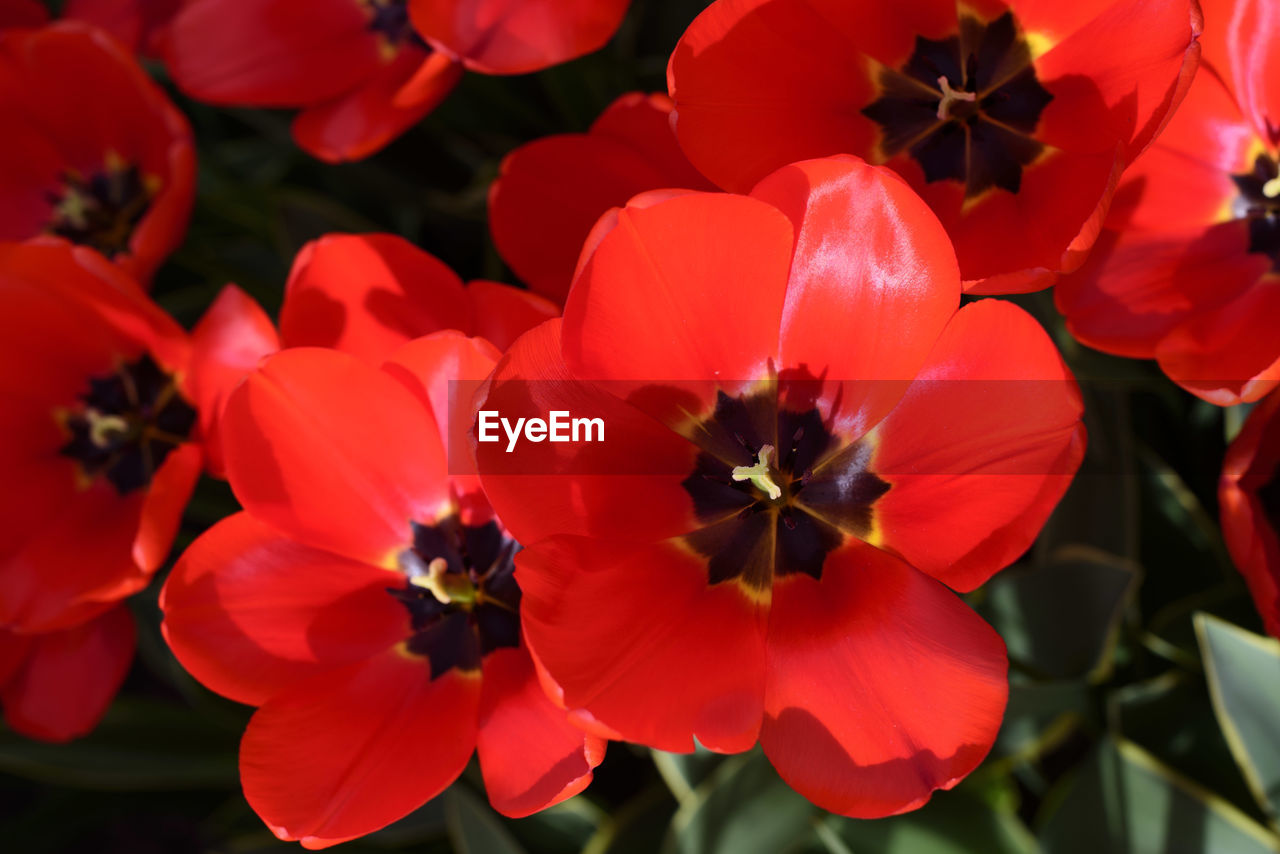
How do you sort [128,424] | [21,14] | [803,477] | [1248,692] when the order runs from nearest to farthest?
[803,477] < [1248,692] < [128,424] < [21,14]

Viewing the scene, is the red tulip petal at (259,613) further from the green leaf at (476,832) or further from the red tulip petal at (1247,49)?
the red tulip petal at (1247,49)

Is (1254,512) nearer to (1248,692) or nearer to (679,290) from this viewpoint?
(1248,692)

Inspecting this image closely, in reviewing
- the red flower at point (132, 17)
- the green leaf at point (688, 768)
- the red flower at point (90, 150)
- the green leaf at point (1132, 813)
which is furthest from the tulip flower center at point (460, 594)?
the red flower at point (132, 17)

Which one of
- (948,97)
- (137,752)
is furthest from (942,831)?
(137,752)

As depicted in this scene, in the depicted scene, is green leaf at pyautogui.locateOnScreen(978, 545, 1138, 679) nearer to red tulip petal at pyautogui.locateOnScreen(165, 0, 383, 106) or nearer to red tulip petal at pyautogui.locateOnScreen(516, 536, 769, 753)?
red tulip petal at pyautogui.locateOnScreen(516, 536, 769, 753)

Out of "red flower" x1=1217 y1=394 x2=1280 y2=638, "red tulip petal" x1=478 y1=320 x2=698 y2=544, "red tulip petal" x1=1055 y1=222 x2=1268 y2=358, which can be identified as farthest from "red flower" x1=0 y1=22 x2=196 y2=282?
"red flower" x1=1217 y1=394 x2=1280 y2=638

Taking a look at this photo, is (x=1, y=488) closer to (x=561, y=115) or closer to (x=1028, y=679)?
(x=561, y=115)
